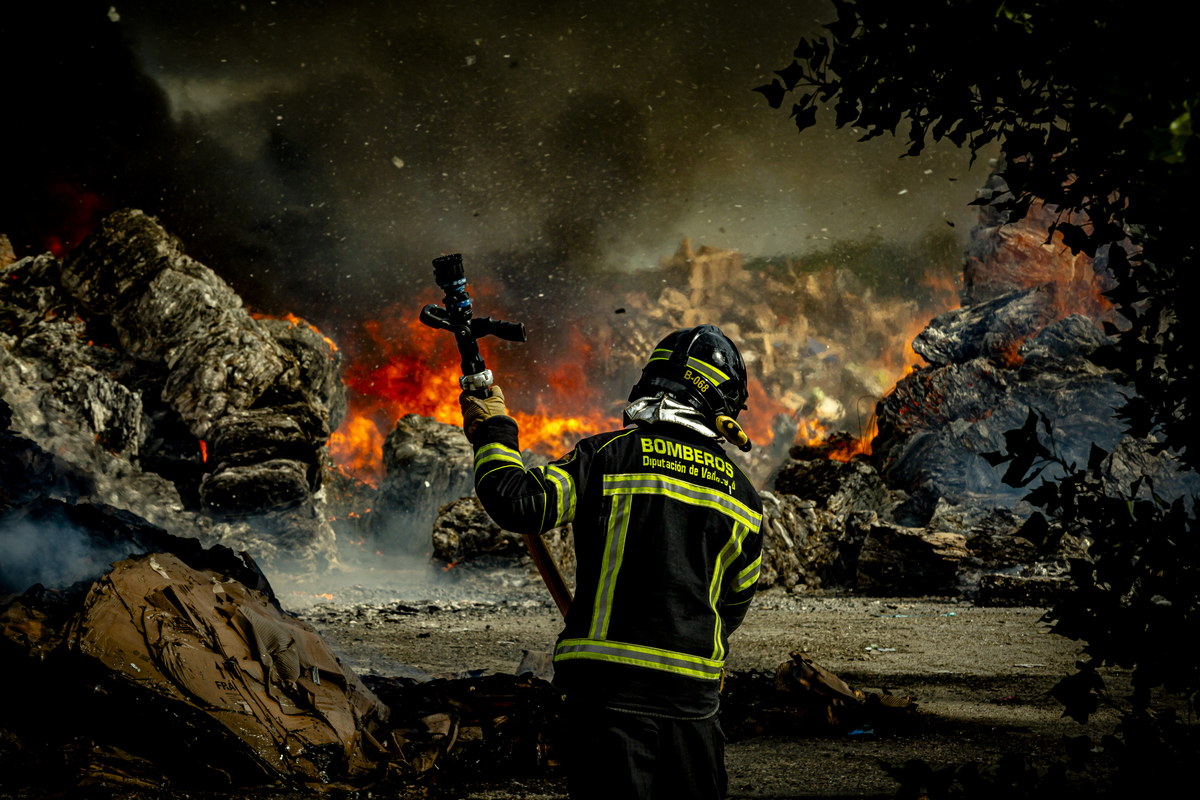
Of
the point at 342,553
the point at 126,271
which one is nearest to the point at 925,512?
the point at 342,553

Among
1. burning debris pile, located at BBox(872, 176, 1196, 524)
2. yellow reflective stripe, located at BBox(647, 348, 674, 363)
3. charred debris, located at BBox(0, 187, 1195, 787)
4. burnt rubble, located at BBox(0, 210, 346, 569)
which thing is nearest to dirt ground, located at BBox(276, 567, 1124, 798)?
charred debris, located at BBox(0, 187, 1195, 787)

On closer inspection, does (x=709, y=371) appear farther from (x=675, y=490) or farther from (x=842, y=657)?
A: (x=842, y=657)

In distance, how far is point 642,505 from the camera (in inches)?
73.9

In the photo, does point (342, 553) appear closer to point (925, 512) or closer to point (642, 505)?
point (925, 512)

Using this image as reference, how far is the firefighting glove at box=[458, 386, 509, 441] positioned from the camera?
2125 mm

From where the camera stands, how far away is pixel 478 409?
2.16 meters

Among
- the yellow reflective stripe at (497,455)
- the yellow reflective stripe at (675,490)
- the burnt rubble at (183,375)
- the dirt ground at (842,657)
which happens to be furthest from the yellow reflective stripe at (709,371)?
the burnt rubble at (183,375)

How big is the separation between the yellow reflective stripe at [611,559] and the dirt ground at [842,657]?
1.67 m

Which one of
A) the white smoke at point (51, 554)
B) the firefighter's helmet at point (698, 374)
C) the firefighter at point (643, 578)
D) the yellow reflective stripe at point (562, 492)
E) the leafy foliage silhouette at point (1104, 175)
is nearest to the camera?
the leafy foliage silhouette at point (1104, 175)

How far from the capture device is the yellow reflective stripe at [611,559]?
1821 mm

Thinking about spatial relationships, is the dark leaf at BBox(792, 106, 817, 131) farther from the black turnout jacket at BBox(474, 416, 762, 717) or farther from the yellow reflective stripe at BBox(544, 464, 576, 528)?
the yellow reflective stripe at BBox(544, 464, 576, 528)

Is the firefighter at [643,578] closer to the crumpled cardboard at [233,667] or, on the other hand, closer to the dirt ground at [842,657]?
the dirt ground at [842,657]

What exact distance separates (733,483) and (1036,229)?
1760 inches

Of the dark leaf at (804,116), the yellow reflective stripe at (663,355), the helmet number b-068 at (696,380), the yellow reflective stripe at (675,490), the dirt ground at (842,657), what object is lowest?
the dirt ground at (842,657)
